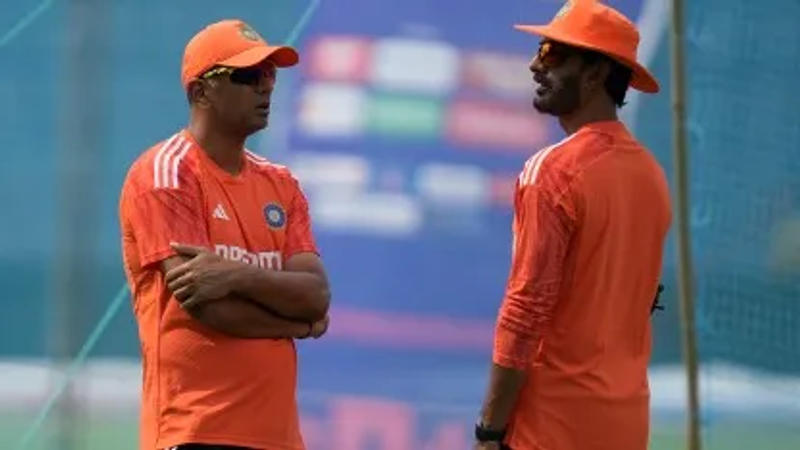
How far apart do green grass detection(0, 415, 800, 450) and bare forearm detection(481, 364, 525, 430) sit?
1.59m

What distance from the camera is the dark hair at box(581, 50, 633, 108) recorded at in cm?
361

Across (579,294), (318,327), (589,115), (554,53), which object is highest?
(554,53)

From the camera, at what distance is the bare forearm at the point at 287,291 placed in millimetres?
3463

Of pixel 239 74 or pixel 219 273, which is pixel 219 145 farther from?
pixel 219 273

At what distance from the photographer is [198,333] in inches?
136

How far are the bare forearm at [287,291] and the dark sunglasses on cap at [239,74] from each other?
385 millimetres

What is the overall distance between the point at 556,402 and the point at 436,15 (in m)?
1.64

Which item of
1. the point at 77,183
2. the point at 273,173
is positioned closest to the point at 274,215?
the point at 273,173

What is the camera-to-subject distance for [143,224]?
3477 millimetres

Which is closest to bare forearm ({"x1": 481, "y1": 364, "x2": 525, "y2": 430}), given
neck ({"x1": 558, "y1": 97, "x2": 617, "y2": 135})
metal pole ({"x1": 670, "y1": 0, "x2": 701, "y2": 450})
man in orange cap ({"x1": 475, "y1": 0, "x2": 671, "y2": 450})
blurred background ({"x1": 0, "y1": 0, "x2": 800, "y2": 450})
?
man in orange cap ({"x1": 475, "y1": 0, "x2": 671, "y2": 450})

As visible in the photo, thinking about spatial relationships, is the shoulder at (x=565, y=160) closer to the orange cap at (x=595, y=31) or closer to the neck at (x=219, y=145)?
the orange cap at (x=595, y=31)

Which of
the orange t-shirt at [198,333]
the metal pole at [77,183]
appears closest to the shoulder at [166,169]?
the orange t-shirt at [198,333]

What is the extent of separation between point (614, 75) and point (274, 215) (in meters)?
0.71

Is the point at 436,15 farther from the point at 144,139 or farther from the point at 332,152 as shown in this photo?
the point at 144,139
